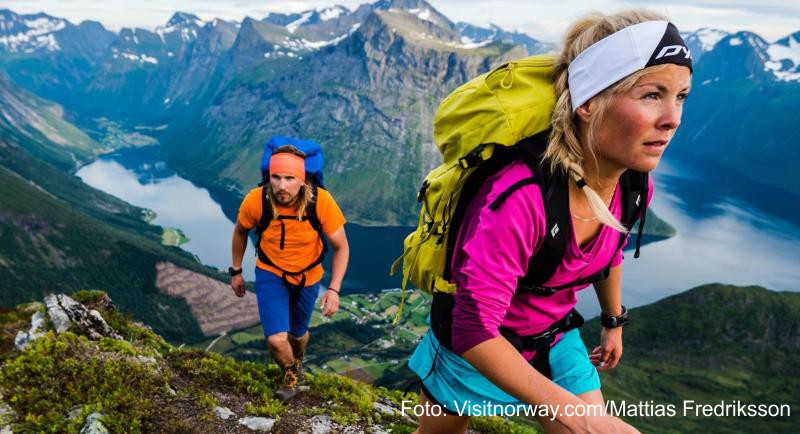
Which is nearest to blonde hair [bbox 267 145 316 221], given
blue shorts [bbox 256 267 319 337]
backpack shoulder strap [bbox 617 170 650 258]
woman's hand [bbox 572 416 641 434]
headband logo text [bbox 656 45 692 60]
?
blue shorts [bbox 256 267 319 337]

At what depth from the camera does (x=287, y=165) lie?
8.82m

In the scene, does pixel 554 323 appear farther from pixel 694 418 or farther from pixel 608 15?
pixel 694 418

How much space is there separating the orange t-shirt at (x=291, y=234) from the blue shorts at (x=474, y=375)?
15.4 feet

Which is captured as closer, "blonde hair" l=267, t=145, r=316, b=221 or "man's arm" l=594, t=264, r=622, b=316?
"man's arm" l=594, t=264, r=622, b=316

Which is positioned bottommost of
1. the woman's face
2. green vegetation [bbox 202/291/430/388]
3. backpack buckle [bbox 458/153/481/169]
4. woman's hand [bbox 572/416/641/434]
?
green vegetation [bbox 202/291/430/388]

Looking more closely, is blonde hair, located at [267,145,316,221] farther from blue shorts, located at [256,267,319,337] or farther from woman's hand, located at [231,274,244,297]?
woman's hand, located at [231,274,244,297]

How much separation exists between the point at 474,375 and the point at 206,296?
20086 cm

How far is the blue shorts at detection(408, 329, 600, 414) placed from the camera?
4.47 metres

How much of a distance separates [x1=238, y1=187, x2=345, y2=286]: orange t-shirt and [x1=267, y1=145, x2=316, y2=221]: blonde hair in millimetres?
101

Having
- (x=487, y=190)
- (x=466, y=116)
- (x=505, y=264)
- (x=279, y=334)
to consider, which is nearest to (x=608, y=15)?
(x=466, y=116)

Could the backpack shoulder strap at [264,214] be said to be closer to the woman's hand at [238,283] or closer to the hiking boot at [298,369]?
the woman's hand at [238,283]

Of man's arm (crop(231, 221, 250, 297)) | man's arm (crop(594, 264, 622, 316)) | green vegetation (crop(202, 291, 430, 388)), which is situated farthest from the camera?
green vegetation (crop(202, 291, 430, 388))

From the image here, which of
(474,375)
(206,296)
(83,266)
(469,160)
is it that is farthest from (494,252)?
(83,266)

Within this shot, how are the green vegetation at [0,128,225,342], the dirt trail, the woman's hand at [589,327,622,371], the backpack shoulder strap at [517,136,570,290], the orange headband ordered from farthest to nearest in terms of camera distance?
the dirt trail, the green vegetation at [0,128,225,342], the orange headband, the woman's hand at [589,327,622,371], the backpack shoulder strap at [517,136,570,290]
